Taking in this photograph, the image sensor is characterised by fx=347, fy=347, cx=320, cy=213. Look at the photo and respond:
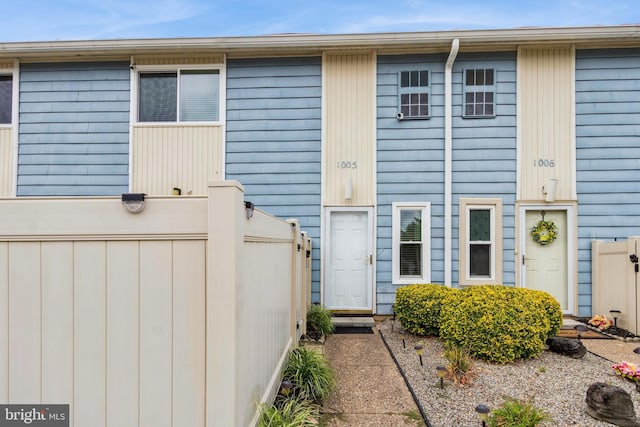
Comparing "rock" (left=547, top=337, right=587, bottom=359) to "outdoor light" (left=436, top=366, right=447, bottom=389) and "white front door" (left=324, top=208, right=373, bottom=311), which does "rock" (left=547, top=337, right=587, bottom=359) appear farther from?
"white front door" (left=324, top=208, right=373, bottom=311)

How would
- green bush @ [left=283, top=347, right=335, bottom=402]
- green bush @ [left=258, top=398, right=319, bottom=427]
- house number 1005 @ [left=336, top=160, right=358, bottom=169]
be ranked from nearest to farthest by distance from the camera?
green bush @ [left=258, top=398, right=319, bottom=427], green bush @ [left=283, top=347, right=335, bottom=402], house number 1005 @ [left=336, top=160, right=358, bottom=169]

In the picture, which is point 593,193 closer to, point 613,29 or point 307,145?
point 613,29

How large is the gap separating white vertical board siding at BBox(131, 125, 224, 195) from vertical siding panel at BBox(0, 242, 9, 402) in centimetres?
468

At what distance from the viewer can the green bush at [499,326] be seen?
3.66m

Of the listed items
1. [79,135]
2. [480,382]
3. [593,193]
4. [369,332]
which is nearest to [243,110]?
[79,135]

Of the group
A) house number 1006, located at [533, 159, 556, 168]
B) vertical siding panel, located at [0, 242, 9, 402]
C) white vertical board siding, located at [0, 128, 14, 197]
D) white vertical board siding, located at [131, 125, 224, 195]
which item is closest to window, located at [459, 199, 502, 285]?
house number 1006, located at [533, 159, 556, 168]

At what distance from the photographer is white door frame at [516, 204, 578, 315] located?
579 centimetres

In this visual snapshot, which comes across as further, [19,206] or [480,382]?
[480,382]

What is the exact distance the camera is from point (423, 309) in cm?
469

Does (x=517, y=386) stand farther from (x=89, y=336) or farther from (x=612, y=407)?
(x=89, y=336)

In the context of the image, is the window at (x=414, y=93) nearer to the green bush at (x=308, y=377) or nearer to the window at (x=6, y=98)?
the green bush at (x=308, y=377)

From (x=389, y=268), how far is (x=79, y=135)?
19.8ft

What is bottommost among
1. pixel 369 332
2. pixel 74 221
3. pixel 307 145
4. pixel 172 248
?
pixel 369 332

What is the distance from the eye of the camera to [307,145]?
6156mm
